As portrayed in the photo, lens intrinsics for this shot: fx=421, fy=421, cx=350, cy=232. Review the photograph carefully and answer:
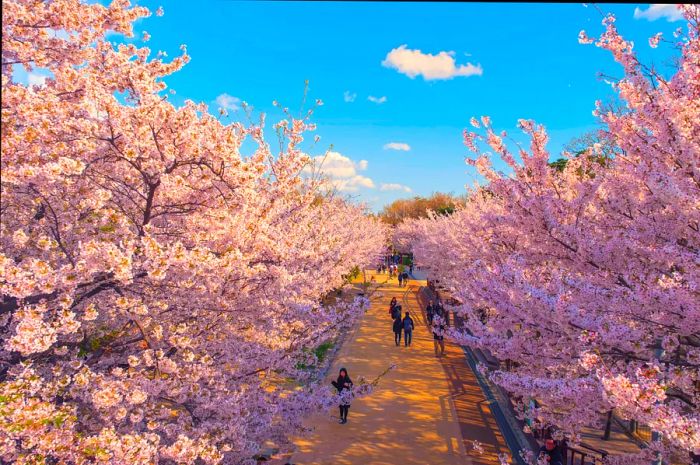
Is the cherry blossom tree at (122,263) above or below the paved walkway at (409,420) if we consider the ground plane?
above

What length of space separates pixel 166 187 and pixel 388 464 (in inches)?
294

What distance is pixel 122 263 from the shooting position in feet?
11.7

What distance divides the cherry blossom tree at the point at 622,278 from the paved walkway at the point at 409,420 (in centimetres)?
381

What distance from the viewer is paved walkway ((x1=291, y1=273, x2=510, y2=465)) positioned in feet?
30.5

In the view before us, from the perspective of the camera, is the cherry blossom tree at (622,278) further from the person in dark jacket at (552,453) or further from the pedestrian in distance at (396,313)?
the pedestrian in distance at (396,313)

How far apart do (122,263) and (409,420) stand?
9498 mm

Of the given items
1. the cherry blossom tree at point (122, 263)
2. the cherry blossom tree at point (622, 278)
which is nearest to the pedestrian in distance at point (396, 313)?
the cherry blossom tree at point (622, 278)

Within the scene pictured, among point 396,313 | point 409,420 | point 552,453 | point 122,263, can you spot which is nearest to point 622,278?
point 552,453

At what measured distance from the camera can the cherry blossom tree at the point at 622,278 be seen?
427 cm

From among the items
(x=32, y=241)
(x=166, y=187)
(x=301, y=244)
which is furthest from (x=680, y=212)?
(x=32, y=241)

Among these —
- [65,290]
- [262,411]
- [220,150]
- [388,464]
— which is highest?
[220,150]

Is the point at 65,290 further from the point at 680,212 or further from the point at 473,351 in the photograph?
the point at 473,351

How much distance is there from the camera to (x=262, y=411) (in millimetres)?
6262

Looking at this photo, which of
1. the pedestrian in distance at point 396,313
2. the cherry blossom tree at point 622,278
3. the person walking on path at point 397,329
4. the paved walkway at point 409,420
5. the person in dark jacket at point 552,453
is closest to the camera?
the cherry blossom tree at point 622,278
